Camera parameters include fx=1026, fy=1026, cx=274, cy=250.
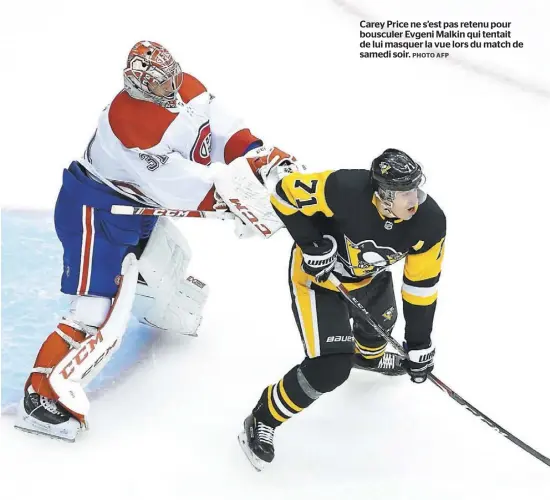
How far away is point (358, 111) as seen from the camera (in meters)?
5.31

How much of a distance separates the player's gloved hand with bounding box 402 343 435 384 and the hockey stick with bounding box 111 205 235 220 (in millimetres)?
771

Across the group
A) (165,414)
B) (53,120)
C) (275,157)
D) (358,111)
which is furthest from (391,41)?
(165,414)

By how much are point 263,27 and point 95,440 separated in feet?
10.1

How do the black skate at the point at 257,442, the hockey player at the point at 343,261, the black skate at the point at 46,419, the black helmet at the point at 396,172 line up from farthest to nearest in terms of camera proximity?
the black skate at the point at 46,419
the black skate at the point at 257,442
the hockey player at the point at 343,261
the black helmet at the point at 396,172

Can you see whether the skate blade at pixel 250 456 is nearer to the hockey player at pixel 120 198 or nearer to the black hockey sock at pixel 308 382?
the black hockey sock at pixel 308 382

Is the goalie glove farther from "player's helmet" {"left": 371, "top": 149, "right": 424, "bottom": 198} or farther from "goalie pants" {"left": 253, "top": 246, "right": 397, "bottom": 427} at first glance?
"player's helmet" {"left": 371, "top": 149, "right": 424, "bottom": 198}

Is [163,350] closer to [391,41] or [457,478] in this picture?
[457,478]

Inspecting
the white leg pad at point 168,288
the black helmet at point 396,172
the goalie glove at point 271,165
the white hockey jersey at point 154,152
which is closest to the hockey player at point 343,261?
the black helmet at point 396,172

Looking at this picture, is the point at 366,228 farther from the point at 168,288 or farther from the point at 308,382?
the point at 168,288

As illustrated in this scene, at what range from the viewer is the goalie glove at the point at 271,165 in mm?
3387

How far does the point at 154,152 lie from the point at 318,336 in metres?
0.79

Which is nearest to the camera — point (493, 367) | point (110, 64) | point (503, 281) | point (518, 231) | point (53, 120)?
point (493, 367)

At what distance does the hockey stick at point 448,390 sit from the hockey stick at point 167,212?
18.9 inches

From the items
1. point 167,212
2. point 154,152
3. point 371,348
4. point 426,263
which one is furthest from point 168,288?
point 426,263
